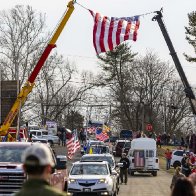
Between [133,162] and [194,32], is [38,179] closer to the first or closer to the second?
[133,162]

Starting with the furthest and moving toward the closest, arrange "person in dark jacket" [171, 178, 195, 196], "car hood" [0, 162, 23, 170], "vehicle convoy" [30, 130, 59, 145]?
"vehicle convoy" [30, 130, 59, 145] < "car hood" [0, 162, 23, 170] < "person in dark jacket" [171, 178, 195, 196]

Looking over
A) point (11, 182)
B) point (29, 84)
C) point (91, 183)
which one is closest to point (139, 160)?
point (91, 183)

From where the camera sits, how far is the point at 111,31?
29.0 meters

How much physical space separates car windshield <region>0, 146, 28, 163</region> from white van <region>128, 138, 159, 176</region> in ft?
101

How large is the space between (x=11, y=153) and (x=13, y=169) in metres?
0.85

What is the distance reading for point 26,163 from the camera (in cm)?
649

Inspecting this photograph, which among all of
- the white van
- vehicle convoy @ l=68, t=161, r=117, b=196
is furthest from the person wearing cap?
the white van

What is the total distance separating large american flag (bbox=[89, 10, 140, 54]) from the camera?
28.5 metres

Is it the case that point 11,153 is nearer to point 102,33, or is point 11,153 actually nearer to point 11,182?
point 11,182

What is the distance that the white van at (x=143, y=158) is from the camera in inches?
1923

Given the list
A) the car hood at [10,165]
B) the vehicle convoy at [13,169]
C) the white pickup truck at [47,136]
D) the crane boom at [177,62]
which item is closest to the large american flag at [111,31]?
the crane boom at [177,62]

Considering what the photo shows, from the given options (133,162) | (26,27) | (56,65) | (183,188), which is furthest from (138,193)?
(56,65)

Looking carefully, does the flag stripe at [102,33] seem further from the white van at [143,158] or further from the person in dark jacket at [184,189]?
the person in dark jacket at [184,189]

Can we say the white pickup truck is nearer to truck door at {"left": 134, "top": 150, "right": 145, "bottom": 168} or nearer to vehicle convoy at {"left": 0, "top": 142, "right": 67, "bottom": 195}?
truck door at {"left": 134, "top": 150, "right": 145, "bottom": 168}
